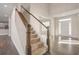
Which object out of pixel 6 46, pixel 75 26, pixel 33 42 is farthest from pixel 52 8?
pixel 6 46

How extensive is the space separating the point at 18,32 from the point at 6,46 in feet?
0.81

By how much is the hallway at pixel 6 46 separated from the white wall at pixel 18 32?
55mm

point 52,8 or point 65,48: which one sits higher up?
point 52,8

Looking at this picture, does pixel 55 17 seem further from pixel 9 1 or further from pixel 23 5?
pixel 9 1

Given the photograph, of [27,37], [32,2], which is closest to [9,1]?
[32,2]

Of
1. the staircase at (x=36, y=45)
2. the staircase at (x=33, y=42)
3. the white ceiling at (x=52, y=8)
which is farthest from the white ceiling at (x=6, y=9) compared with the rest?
the staircase at (x=36, y=45)

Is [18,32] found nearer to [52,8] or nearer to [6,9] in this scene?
[6,9]

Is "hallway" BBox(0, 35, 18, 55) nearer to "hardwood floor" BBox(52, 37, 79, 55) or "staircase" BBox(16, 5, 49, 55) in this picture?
"staircase" BBox(16, 5, 49, 55)

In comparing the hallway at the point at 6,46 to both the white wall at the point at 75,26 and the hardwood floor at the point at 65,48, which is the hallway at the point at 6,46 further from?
the white wall at the point at 75,26

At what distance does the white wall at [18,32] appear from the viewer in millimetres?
1516

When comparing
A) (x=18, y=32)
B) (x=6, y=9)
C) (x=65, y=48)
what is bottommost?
(x=65, y=48)

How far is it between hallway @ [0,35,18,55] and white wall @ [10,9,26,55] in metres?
0.06

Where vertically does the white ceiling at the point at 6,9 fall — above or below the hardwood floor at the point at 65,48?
above

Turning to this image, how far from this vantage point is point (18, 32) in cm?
154
